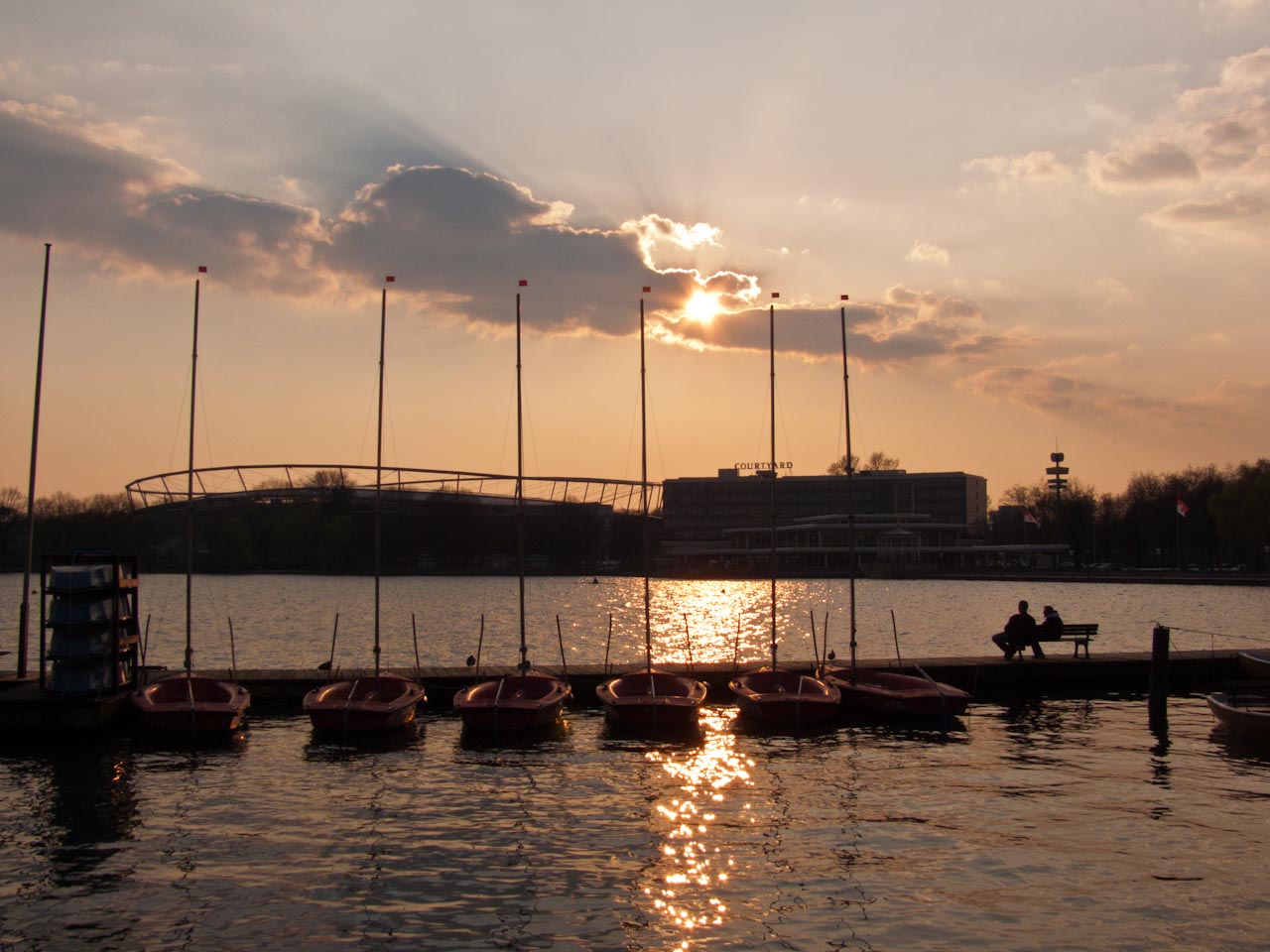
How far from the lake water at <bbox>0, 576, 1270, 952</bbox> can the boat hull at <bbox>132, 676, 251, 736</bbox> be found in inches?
31.7

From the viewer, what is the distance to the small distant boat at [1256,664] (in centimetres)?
3603

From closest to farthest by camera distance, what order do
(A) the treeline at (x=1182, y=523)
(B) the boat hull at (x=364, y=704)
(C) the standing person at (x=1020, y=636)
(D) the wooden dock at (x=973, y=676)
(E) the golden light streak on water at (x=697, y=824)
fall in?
(E) the golden light streak on water at (x=697, y=824) < (B) the boat hull at (x=364, y=704) < (D) the wooden dock at (x=973, y=676) < (C) the standing person at (x=1020, y=636) < (A) the treeline at (x=1182, y=523)

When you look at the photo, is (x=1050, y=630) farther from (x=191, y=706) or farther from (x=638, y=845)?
(x=191, y=706)

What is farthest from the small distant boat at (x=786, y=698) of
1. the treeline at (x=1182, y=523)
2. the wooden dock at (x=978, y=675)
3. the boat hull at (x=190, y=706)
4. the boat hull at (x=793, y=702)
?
the treeline at (x=1182, y=523)

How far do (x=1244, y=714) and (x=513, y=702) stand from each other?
18.3 m

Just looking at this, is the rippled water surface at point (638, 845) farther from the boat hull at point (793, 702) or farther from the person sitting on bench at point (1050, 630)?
the person sitting on bench at point (1050, 630)

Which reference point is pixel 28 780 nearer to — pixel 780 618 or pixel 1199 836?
pixel 1199 836

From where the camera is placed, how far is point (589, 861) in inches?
709

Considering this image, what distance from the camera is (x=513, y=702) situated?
29.1 m

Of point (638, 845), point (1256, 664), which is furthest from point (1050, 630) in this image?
point (638, 845)

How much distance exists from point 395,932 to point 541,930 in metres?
1.87

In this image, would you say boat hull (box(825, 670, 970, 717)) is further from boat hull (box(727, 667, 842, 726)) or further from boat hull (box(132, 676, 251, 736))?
boat hull (box(132, 676, 251, 736))

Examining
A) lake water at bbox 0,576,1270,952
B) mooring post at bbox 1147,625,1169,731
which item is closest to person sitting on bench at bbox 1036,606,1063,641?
lake water at bbox 0,576,1270,952

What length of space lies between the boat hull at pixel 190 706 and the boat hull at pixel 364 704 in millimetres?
1892
